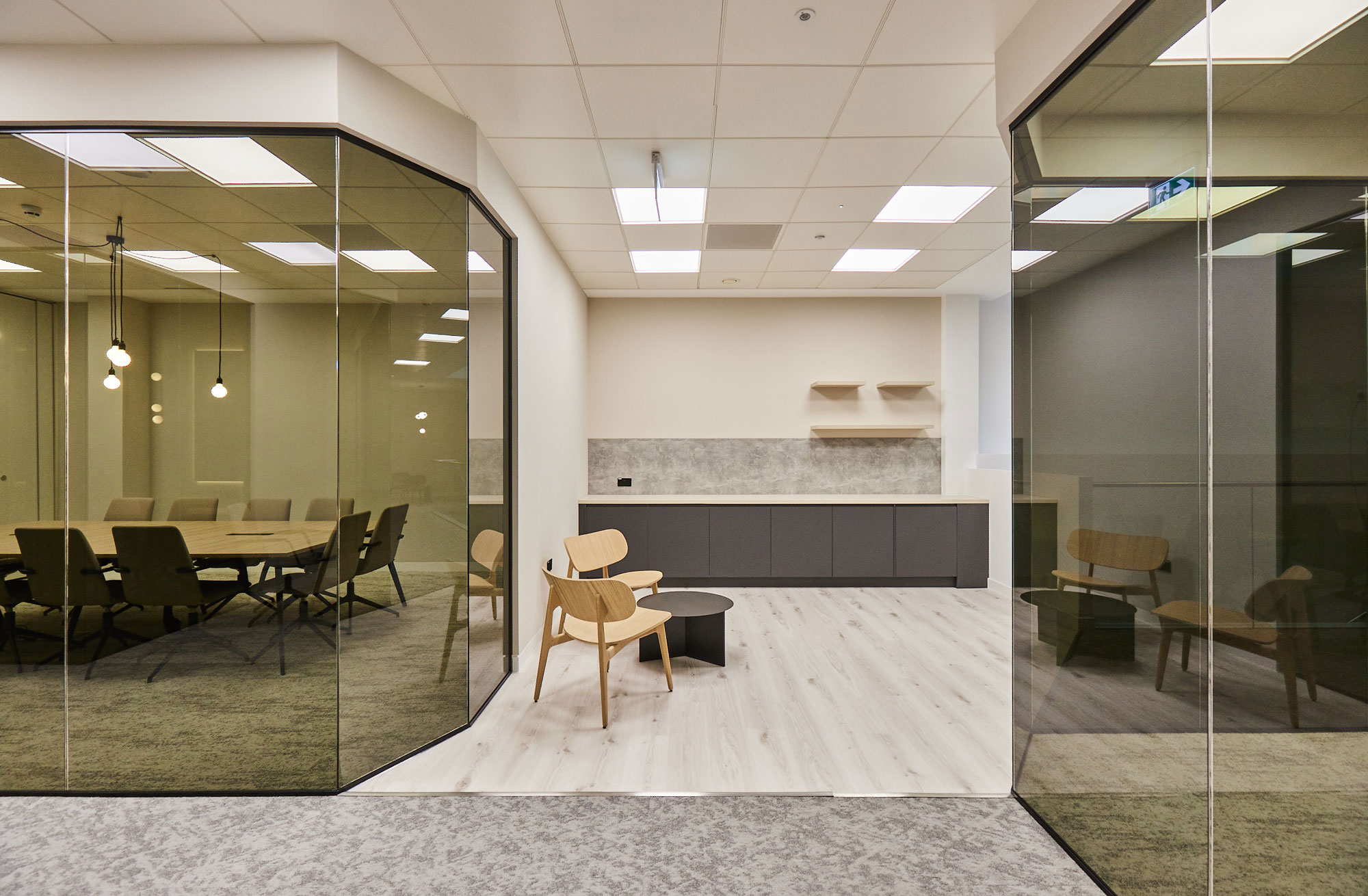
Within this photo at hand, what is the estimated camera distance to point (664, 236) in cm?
439

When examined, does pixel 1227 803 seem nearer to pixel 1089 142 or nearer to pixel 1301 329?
pixel 1301 329

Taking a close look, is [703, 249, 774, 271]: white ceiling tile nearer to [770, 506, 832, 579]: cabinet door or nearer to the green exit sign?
[770, 506, 832, 579]: cabinet door

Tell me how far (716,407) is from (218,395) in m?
4.63

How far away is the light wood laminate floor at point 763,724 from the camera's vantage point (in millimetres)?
2475

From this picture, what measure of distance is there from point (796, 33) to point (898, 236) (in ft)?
8.18

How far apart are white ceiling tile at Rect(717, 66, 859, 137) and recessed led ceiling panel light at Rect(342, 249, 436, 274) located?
1.53 m

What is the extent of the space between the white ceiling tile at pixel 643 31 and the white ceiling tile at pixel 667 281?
306cm

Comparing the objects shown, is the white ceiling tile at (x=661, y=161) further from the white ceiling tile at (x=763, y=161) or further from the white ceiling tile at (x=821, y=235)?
the white ceiling tile at (x=821, y=235)

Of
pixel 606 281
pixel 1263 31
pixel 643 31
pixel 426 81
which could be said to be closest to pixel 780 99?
pixel 643 31

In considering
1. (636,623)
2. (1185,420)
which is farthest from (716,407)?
(1185,420)

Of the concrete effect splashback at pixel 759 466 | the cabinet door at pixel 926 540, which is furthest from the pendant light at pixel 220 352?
the cabinet door at pixel 926 540

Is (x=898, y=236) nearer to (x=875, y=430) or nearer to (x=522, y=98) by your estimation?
(x=875, y=430)

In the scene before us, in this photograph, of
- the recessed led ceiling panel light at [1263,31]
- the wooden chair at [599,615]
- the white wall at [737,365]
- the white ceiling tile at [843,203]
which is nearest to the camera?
the recessed led ceiling panel light at [1263,31]

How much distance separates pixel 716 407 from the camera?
6.39m
